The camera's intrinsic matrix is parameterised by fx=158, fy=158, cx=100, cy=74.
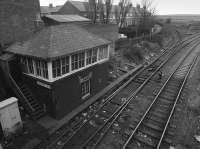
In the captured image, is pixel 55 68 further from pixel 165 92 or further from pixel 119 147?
pixel 165 92

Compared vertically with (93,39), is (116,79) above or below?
below

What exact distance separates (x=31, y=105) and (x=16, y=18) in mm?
10225

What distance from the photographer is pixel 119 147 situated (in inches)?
352

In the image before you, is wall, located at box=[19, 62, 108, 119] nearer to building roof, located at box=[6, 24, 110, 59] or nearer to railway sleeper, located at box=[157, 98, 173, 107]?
building roof, located at box=[6, 24, 110, 59]

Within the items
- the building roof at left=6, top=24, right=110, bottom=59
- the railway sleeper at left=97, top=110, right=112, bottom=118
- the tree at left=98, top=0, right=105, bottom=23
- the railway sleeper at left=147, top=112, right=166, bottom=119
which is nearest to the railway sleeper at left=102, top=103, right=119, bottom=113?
the railway sleeper at left=97, top=110, right=112, bottom=118

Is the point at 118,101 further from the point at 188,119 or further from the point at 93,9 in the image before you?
the point at 93,9

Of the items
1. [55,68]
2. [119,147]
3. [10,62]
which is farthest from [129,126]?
[10,62]

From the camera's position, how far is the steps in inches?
440

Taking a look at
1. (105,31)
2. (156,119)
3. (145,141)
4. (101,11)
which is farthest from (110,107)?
(101,11)

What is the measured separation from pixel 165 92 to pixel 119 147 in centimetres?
828

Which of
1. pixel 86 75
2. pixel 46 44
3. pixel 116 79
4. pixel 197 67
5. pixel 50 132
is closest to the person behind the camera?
pixel 50 132

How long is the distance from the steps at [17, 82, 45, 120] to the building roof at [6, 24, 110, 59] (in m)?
2.78

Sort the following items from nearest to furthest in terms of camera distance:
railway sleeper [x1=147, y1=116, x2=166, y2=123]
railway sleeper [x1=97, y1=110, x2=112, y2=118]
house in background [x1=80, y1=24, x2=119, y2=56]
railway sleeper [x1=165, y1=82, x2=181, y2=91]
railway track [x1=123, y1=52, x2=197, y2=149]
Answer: railway track [x1=123, y1=52, x2=197, y2=149] → railway sleeper [x1=147, y1=116, x2=166, y2=123] → railway sleeper [x1=97, y1=110, x2=112, y2=118] → railway sleeper [x1=165, y1=82, x2=181, y2=91] → house in background [x1=80, y1=24, x2=119, y2=56]

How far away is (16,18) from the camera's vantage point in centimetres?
1656
